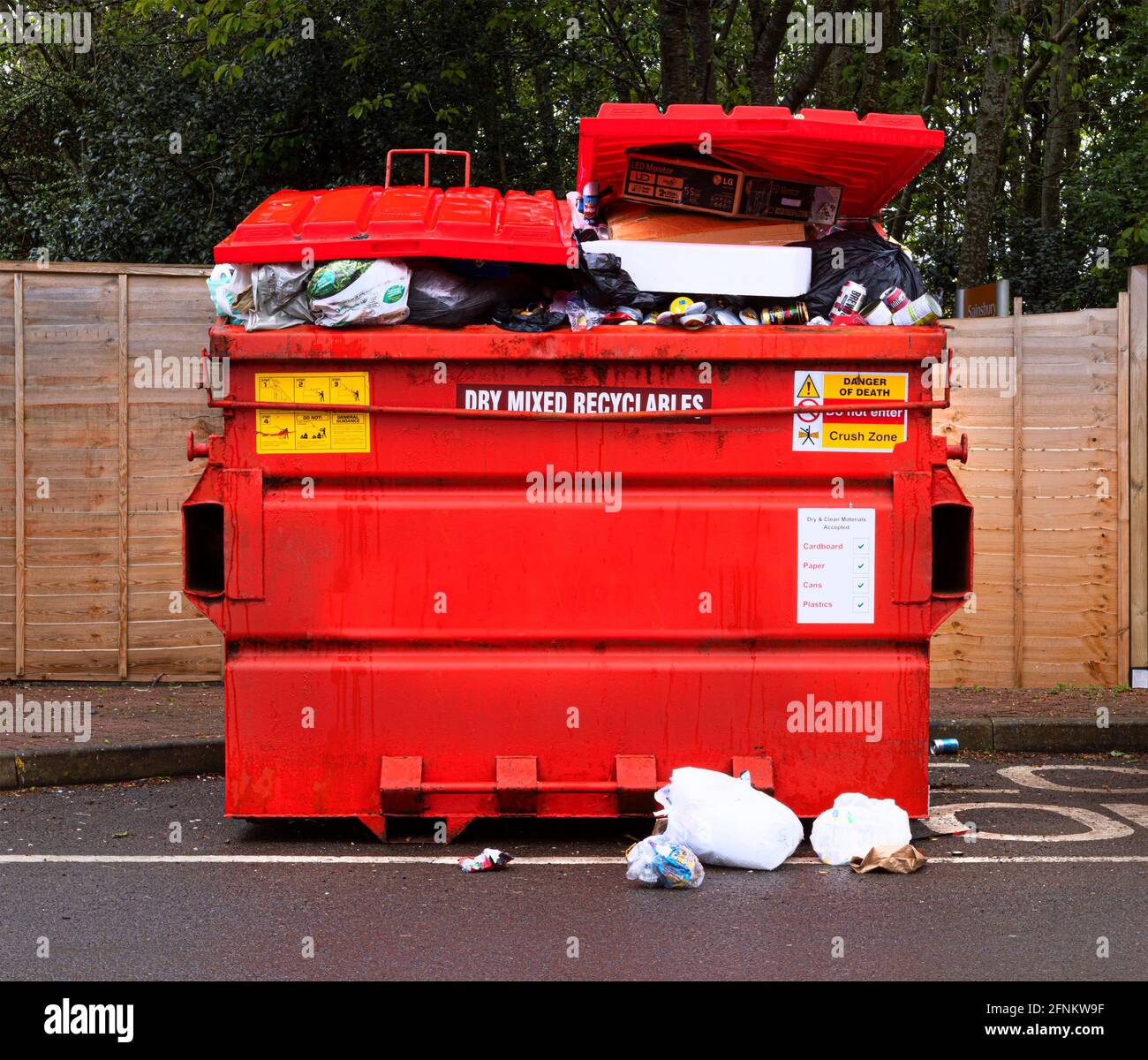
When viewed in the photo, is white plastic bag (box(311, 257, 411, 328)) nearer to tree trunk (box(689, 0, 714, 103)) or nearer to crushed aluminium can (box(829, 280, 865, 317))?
crushed aluminium can (box(829, 280, 865, 317))

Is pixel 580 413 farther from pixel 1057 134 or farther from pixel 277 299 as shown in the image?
pixel 1057 134

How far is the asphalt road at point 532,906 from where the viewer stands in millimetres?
4008

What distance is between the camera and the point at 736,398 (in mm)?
5410

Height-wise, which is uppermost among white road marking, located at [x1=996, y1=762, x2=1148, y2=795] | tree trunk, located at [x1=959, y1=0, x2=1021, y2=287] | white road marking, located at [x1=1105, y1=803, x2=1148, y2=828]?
tree trunk, located at [x1=959, y1=0, x2=1021, y2=287]

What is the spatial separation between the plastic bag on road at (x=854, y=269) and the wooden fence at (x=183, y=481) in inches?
115

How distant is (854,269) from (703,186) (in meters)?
0.68

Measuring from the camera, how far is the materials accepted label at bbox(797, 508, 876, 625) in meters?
5.41

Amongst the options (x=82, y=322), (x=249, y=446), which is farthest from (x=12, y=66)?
(x=249, y=446)

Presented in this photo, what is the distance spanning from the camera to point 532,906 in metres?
4.61

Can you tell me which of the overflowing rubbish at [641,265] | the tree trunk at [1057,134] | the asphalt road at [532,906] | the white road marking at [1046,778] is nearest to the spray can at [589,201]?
the overflowing rubbish at [641,265]

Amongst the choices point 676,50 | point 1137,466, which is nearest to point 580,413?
point 1137,466

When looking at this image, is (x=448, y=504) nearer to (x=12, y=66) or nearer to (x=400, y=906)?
(x=400, y=906)

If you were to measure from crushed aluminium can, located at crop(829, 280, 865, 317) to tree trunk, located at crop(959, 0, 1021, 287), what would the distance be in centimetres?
680

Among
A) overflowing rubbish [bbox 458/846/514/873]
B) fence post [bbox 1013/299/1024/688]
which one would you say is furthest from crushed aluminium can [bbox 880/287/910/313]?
fence post [bbox 1013/299/1024/688]
